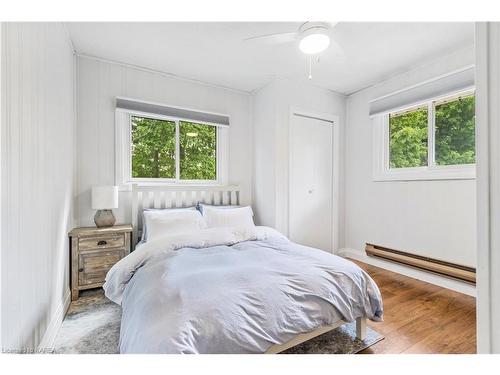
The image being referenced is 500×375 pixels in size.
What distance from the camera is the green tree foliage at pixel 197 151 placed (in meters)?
3.14

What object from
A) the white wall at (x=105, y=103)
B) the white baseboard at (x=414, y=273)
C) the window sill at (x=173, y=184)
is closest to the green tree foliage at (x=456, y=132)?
the white baseboard at (x=414, y=273)

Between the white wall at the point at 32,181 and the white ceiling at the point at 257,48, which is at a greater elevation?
the white ceiling at the point at 257,48

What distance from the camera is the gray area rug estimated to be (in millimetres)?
1525

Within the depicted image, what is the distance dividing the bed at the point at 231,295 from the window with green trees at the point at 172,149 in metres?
1.29

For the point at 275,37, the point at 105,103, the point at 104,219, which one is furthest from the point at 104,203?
the point at 275,37

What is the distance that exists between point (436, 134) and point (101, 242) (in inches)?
151

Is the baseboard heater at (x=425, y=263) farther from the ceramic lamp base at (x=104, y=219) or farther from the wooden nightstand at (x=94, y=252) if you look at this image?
the ceramic lamp base at (x=104, y=219)

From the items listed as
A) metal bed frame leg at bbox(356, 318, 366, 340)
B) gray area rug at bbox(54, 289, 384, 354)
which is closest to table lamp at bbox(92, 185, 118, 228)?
gray area rug at bbox(54, 289, 384, 354)

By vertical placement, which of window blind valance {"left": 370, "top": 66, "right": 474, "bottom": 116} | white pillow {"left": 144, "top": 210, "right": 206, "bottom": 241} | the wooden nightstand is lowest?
the wooden nightstand

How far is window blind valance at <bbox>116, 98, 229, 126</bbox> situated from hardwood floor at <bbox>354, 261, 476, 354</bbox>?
2.84 metres

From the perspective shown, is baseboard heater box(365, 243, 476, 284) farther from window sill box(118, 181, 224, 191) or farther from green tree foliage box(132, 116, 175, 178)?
green tree foliage box(132, 116, 175, 178)

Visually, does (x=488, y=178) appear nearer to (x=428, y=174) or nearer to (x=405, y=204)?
(x=428, y=174)

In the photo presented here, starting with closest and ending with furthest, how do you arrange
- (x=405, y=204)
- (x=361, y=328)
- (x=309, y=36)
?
(x=361, y=328) < (x=309, y=36) < (x=405, y=204)

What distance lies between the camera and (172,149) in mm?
3068
